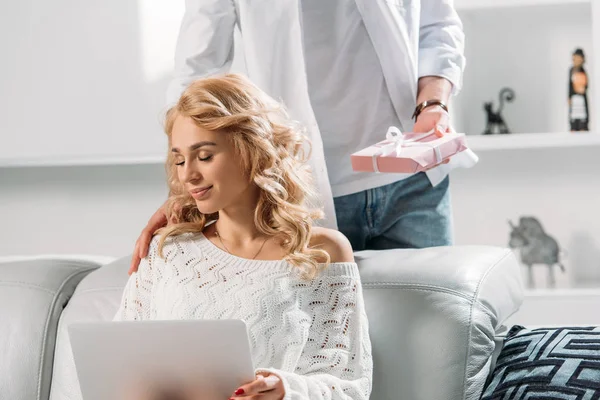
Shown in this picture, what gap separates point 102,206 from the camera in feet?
11.1

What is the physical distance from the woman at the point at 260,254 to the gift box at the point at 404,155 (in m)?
0.13

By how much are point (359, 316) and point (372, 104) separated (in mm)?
448

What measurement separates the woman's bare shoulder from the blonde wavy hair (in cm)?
2

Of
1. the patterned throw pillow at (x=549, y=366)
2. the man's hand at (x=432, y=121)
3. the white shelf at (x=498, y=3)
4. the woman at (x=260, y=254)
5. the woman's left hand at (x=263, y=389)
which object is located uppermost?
the white shelf at (x=498, y=3)

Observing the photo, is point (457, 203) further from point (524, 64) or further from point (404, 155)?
point (404, 155)

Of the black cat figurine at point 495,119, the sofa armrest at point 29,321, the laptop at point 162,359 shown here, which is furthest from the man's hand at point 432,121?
the black cat figurine at point 495,119

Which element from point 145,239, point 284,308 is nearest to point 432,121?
point 284,308

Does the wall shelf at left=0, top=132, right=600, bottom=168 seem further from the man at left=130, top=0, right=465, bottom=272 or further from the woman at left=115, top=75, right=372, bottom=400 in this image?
the woman at left=115, top=75, right=372, bottom=400

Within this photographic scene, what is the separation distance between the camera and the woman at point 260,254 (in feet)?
4.94

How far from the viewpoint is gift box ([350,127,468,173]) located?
151 cm

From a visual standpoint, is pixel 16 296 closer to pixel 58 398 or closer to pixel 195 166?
pixel 58 398

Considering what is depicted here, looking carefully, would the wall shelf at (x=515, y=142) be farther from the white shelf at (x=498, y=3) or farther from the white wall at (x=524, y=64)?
the white shelf at (x=498, y=3)

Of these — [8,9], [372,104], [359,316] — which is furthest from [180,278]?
[8,9]

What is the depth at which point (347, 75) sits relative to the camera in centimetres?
179
